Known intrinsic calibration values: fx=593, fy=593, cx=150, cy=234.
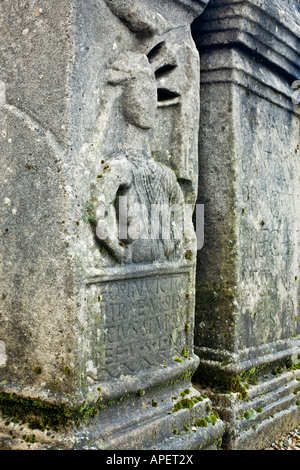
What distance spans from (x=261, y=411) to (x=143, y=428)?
1411mm

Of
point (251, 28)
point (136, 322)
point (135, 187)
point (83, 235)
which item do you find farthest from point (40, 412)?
point (251, 28)

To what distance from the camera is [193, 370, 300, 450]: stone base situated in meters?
4.09

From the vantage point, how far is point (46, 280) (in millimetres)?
2994

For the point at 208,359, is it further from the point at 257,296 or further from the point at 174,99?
the point at 174,99

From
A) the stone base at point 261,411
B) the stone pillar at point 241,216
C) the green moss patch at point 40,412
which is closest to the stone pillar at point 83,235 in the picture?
the green moss patch at point 40,412

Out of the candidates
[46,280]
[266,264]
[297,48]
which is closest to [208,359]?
[266,264]

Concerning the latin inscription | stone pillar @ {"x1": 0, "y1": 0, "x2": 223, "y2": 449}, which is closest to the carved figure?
stone pillar @ {"x1": 0, "y1": 0, "x2": 223, "y2": 449}

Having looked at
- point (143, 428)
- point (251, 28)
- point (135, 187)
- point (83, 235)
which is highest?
point (251, 28)

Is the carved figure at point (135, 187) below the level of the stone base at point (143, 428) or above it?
above

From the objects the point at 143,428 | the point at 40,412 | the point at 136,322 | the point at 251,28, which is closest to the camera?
the point at 40,412

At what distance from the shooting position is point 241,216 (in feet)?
14.2

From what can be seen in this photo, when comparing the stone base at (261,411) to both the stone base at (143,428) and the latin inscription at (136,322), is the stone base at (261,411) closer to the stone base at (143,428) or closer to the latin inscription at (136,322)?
the stone base at (143,428)

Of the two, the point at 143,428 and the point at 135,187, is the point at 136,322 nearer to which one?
the point at 143,428

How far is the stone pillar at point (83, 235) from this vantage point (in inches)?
116
